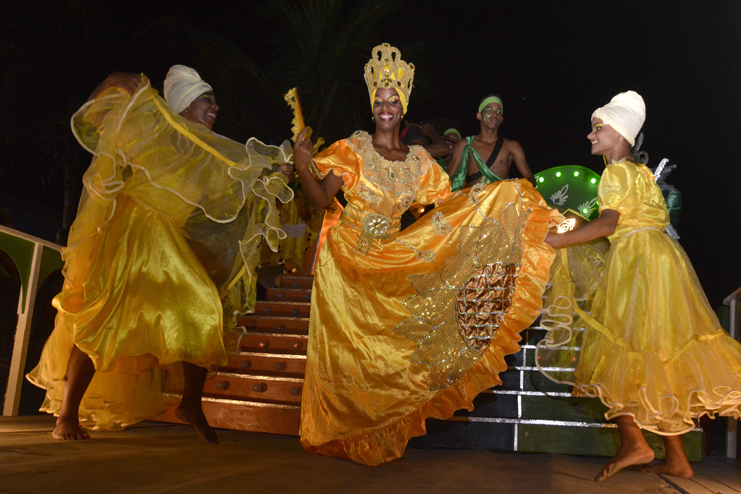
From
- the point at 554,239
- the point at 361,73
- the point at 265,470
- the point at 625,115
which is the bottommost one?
the point at 265,470

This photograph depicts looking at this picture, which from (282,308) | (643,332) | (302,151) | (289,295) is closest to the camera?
(643,332)

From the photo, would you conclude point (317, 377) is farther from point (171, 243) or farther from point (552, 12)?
point (552, 12)

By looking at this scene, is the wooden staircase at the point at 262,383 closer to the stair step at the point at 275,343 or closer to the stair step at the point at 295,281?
the stair step at the point at 275,343

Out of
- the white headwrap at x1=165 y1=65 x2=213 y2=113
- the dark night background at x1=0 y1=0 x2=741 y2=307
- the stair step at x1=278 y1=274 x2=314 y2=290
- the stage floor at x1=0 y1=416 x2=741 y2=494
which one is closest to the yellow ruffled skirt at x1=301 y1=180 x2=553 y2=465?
the stage floor at x1=0 y1=416 x2=741 y2=494

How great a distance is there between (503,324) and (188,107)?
2.67 m

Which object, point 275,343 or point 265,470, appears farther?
point 275,343

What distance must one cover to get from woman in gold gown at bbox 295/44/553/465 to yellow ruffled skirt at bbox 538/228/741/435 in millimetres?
362

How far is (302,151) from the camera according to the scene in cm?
349

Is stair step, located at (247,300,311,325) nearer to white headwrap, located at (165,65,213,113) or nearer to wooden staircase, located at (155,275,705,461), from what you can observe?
wooden staircase, located at (155,275,705,461)

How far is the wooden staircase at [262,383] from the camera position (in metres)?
4.14

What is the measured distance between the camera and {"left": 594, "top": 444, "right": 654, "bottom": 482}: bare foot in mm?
2996

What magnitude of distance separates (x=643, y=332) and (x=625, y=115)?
1.31 metres

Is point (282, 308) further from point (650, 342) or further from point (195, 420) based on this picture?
point (650, 342)

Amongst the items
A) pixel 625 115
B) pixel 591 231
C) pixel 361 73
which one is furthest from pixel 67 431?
pixel 361 73
